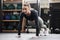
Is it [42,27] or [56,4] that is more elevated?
[56,4]

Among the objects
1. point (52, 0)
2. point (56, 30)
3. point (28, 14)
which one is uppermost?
point (52, 0)

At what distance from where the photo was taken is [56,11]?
6.96m

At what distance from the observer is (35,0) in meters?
7.27

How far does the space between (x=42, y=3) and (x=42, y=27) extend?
6.07 feet

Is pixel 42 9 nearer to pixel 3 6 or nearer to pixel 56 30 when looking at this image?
pixel 56 30

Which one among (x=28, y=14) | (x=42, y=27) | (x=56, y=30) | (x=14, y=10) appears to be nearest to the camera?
(x=28, y=14)

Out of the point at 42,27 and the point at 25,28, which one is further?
the point at 25,28

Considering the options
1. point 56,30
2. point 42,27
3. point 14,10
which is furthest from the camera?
point 14,10

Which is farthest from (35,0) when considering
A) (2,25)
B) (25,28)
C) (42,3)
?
(2,25)

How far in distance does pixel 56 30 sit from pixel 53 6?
1.03m

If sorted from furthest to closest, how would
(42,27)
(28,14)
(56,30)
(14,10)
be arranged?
(14,10)
(56,30)
(42,27)
(28,14)

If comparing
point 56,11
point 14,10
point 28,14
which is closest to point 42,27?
point 28,14

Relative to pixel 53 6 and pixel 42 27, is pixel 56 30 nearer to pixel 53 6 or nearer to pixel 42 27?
pixel 53 6

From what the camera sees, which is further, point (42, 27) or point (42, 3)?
point (42, 3)
